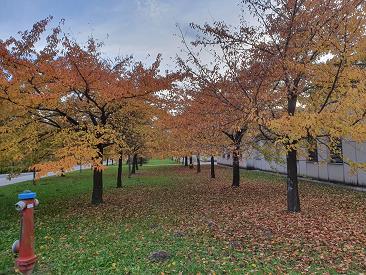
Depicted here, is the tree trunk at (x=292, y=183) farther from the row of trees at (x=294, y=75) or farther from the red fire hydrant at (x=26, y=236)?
the red fire hydrant at (x=26, y=236)

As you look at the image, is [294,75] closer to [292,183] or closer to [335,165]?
[292,183]

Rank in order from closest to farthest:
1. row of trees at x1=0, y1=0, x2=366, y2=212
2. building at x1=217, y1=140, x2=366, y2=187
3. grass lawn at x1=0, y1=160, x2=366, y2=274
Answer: grass lawn at x1=0, y1=160, x2=366, y2=274 → row of trees at x1=0, y1=0, x2=366, y2=212 → building at x1=217, y1=140, x2=366, y2=187

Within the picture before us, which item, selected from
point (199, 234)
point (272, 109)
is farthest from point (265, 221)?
point (272, 109)

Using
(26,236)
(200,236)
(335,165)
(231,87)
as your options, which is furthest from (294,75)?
(335,165)

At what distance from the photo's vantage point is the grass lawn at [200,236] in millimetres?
5594

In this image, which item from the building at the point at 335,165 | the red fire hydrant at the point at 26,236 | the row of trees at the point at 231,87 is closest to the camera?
the red fire hydrant at the point at 26,236

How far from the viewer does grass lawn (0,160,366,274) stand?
5594 mm

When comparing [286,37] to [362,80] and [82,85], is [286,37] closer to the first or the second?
[362,80]

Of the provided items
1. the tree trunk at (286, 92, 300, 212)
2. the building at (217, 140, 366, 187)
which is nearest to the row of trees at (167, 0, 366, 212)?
the tree trunk at (286, 92, 300, 212)

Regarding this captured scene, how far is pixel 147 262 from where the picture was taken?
→ 5773 millimetres

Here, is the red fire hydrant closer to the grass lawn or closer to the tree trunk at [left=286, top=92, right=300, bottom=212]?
the grass lawn

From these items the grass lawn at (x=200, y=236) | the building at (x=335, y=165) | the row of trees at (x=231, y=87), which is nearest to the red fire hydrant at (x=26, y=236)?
the grass lawn at (x=200, y=236)

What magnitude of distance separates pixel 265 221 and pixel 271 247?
2270 mm

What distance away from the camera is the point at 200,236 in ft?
24.4
